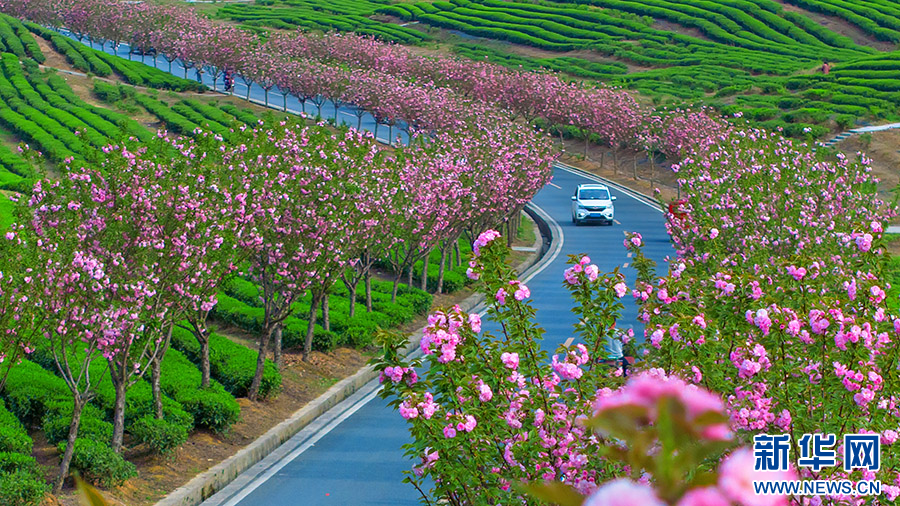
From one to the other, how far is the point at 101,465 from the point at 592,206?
1298 inches

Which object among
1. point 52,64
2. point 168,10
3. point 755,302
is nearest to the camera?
point 755,302

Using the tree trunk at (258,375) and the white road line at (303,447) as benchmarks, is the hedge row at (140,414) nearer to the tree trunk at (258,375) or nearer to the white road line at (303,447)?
the white road line at (303,447)

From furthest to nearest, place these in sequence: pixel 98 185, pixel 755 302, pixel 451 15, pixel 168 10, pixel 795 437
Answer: pixel 451 15 < pixel 168 10 < pixel 98 185 < pixel 755 302 < pixel 795 437

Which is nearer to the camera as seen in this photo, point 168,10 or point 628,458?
point 628,458

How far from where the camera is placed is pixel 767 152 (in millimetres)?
27453

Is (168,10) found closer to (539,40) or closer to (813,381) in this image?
(539,40)

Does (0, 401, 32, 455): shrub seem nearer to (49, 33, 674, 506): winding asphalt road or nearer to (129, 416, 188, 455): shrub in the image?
(129, 416, 188, 455): shrub

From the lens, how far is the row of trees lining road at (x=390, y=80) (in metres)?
53.1

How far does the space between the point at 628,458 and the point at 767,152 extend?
90.8 ft

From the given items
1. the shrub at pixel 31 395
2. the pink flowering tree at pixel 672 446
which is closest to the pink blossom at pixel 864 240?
the pink flowering tree at pixel 672 446

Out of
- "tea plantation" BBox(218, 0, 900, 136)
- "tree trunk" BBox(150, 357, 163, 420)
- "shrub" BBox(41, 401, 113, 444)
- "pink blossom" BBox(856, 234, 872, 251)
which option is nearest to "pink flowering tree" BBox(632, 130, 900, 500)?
"pink blossom" BBox(856, 234, 872, 251)

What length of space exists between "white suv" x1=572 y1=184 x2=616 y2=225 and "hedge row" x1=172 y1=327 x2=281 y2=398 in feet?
84.2

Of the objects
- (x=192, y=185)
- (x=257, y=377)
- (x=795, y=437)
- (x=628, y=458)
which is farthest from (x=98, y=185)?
(x=628, y=458)

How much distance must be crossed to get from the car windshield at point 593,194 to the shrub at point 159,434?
31997 mm
